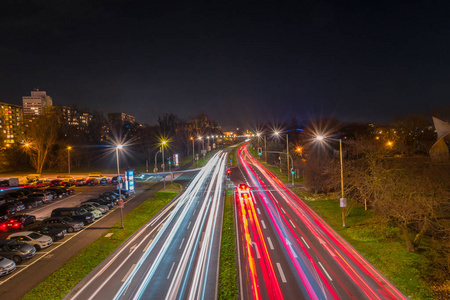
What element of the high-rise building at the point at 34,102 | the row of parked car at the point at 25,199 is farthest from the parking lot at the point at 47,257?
the high-rise building at the point at 34,102

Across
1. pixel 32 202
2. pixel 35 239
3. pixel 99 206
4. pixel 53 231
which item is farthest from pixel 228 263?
pixel 32 202

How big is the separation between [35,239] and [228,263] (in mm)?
15080

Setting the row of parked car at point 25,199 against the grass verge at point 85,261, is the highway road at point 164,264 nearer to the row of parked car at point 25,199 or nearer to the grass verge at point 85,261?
the grass verge at point 85,261

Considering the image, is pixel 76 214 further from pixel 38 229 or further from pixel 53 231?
pixel 53 231

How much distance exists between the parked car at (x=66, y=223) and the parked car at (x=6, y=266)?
7.06 m

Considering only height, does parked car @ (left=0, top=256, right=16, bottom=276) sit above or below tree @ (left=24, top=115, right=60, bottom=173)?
below

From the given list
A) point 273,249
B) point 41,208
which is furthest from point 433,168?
point 41,208

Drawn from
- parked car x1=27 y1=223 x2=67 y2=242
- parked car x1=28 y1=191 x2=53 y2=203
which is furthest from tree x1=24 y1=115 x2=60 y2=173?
parked car x1=27 y1=223 x2=67 y2=242

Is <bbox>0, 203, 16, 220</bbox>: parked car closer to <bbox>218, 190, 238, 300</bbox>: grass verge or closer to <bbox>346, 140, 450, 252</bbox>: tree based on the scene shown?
<bbox>218, 190, 238, 300</bbox>: grass verge

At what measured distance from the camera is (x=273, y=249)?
18.5m

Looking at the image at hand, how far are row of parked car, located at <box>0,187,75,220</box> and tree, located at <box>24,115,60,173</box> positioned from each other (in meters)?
28.6

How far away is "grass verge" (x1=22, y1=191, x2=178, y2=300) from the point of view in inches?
543

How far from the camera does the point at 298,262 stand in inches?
646

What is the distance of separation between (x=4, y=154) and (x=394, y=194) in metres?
88.3
